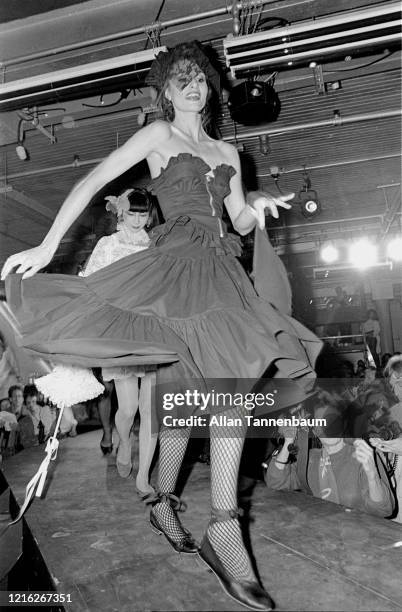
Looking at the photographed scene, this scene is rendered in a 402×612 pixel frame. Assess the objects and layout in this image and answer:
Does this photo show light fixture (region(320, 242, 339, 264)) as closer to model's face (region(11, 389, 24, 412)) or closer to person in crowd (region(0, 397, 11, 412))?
model's face (region(11, 389, 24, 412))

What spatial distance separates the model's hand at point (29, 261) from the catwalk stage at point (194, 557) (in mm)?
972

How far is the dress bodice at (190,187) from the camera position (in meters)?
1.63

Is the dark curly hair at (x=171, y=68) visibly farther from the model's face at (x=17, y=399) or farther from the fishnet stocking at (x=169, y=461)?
the model's face at (x=17, y=399)

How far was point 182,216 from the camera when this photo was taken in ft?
5.25

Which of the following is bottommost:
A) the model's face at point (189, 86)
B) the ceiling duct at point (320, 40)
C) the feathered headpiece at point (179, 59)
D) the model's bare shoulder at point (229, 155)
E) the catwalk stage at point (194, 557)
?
the catwalk stage at point (194, 557)

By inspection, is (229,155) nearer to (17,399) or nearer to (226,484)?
(226,484)

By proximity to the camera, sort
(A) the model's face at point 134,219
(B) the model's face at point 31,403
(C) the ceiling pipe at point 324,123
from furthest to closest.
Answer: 1. (B) the model's face at point 31,403
2. (C) the ceiling pipe at point 324,123
3. (A) the model's face at point 134,219

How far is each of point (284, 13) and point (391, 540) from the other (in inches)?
156

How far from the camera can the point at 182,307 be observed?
4.64 feet

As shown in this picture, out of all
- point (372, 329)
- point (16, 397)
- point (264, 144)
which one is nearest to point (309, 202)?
point (264, 144)

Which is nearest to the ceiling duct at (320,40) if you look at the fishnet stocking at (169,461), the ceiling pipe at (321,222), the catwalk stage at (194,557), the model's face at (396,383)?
the model's face at (396,383)

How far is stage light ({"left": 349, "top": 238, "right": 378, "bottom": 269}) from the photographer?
10.1 meters

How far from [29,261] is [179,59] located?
972mm

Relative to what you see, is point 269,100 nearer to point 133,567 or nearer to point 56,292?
point 56,292
